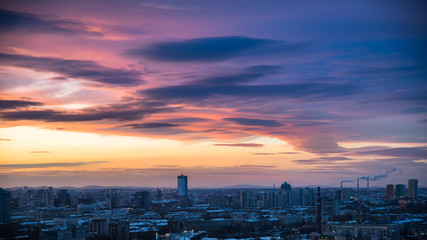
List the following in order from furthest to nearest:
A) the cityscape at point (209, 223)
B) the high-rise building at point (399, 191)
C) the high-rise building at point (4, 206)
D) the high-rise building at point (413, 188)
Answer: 1. the high-rise building at point (399, 191)
2. the high-rise building at point (413, 188)
3. the high-rise building at point (4, 206)
4. the cityscape at point (209, 223)

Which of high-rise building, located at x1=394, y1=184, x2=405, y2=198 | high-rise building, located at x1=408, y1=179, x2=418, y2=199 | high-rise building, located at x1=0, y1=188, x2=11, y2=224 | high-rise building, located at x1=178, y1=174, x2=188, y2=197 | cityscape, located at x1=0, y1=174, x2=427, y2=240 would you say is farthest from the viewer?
high-rise building, located at x1=178, y1=174, x2=188, y2=197

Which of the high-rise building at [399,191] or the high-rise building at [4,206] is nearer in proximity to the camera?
the high-rise building at [4,206]

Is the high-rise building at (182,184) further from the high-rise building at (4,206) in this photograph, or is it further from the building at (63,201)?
the high-rise building at (4,206)

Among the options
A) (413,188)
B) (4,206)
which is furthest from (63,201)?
(413,188)

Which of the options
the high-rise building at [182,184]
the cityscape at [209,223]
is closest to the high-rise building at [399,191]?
the cityscape at [209,223]

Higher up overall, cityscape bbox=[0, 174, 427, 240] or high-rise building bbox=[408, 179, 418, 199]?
high-rise building bbox=[408, 179, 418, 199]

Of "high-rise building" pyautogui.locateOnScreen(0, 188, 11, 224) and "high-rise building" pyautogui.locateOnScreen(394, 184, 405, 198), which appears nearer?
"high-rise building" pyautogui.locateOnScreen(0, 188, 11, 224)

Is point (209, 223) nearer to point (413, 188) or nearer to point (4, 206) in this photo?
point (4, 206)

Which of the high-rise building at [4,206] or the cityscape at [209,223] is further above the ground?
the high-rise building at [4,206]

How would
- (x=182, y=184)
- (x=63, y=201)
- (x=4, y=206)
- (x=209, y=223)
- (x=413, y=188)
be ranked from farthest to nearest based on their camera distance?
(x=182, y=184), (x=413, y=188), (x=63, y=201), (x=209, y=223), (x=4, y=206)

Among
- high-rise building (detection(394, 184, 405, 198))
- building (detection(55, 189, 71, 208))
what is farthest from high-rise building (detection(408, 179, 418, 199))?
building (detection(55, 189, 71, 208))

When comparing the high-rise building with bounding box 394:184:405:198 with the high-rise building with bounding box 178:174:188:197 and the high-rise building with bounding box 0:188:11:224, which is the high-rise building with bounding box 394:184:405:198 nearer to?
the high-rise building with bounding box 178:174:188:197
